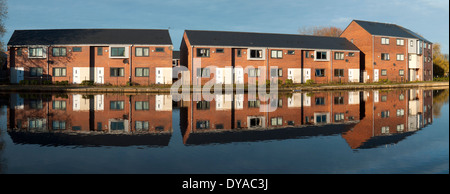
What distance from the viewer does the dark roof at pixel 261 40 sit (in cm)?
4125

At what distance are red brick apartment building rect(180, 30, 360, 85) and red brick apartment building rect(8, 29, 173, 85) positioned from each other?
155 inches

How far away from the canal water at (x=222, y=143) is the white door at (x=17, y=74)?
27.8m

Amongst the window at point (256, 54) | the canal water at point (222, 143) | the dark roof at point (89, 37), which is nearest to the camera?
the canal water at point (222, 143)

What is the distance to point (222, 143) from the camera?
941 cm

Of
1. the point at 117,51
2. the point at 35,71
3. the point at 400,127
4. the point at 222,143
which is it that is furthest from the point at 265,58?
the point at 222,143

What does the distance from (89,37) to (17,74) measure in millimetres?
9406

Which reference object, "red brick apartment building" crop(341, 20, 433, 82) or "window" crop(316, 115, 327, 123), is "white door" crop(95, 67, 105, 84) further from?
"red brick apartment building" crop(341, 20, 433, 82)

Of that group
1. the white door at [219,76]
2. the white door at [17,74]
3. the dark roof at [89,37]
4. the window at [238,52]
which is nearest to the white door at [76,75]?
the dark roof at [89,37]

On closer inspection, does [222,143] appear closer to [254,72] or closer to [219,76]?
[219,76]

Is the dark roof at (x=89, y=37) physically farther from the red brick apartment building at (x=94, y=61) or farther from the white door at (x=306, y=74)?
the white door at (x=306, y=74)

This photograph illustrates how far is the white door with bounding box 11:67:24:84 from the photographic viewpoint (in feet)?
128
